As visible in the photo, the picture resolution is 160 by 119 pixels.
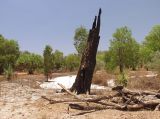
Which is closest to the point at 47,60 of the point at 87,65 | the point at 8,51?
the point at 87,65

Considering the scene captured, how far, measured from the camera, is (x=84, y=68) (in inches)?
741

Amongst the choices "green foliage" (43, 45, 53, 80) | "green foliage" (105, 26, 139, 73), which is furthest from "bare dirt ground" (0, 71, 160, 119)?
"green foliage" (105, 26, 139, 73)

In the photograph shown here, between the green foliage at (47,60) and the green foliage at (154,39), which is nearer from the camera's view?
the green foliage at (47,60)

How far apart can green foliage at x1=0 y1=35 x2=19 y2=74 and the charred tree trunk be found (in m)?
57.3

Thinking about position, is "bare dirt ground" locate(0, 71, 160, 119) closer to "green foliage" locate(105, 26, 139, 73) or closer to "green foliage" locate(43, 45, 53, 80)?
"green foliage" locate(43, 45, 53, 80)

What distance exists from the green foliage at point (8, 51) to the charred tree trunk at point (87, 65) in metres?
57.3

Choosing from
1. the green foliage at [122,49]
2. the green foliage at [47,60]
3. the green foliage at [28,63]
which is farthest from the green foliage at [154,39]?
the green foliage at [47,60]

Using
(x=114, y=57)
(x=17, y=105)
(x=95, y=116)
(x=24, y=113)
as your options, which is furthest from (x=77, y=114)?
(x=114, y=57)

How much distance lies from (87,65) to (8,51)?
67395 millimetres

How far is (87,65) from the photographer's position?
61.9 feet

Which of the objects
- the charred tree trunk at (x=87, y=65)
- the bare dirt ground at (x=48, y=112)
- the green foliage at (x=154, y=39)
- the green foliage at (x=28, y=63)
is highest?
the green foliage at (x=154, y=39)

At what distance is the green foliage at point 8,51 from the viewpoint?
75.2 m

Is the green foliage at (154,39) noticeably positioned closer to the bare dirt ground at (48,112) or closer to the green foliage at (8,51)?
the green foliage at (8,51)

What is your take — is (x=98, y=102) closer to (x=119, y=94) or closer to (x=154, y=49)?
(x=119, y=94)
